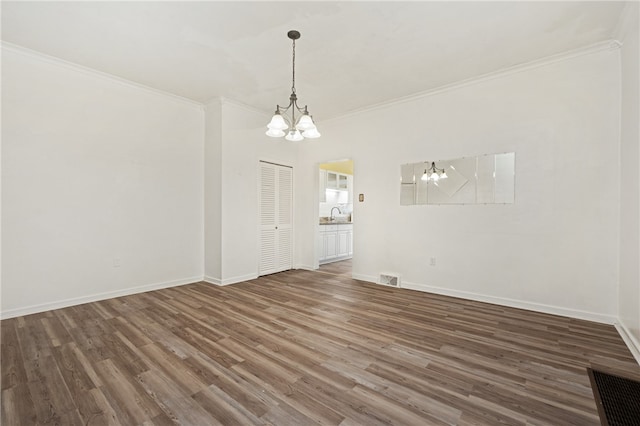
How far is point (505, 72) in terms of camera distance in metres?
3.72

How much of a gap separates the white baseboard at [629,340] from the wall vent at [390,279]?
2.51 meters

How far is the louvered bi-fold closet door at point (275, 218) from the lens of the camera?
549 centimetres

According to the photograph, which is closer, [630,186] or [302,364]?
[302,364]

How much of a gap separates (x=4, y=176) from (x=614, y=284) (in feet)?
22.7

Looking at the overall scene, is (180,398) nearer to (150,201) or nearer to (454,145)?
(150,201)

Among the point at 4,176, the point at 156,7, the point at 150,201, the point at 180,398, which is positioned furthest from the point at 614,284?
the point at 4,176

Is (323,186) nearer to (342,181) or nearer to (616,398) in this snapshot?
(342,181)

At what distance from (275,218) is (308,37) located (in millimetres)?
3414

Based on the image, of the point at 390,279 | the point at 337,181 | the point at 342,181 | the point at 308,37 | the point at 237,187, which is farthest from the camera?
the point at 342,181

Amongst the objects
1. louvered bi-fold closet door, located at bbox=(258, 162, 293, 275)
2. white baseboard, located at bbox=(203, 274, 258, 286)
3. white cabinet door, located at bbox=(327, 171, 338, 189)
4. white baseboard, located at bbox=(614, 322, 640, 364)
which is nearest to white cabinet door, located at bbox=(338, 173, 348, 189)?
white cabinet door, located at bbox=(327, 171, 338, 189)

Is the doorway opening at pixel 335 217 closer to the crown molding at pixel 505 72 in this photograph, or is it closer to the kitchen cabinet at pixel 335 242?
the kitchen cabinet at pixel 335 242

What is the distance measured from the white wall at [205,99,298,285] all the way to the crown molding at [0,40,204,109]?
677 millimetres

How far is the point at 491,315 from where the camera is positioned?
338 centimetres

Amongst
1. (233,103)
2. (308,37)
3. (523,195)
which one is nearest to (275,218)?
(233,103)
